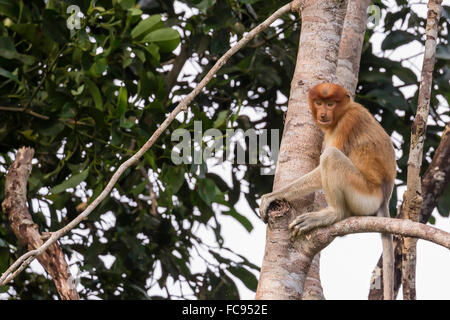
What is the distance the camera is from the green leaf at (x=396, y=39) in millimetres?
3660

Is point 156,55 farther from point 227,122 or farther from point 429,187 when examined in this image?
point 429,187

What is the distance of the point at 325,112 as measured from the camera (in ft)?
9.59

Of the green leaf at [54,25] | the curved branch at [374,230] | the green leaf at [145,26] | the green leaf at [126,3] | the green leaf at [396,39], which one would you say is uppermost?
the green leaf at [396,39]

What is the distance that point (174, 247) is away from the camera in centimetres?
411

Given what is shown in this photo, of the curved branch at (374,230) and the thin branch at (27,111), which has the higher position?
the thin branch at (27,111)

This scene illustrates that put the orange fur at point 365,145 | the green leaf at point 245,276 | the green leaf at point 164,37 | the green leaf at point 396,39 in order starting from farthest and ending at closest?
the green leaf at point 245,276 < the green leaf at point 396,39 < the green leaf at point 164,37 < the orange fur at point 365,145

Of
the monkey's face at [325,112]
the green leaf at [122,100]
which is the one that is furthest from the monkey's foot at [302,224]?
the green leaf at [122,100]

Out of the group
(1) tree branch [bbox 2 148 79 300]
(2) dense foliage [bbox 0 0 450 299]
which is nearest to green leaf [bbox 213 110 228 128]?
(2) dense foliage [bbox 0 0 450 299]

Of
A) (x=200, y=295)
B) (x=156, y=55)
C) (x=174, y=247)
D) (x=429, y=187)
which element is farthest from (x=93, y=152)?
(x=429, y=187)

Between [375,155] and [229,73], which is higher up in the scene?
[229,73]

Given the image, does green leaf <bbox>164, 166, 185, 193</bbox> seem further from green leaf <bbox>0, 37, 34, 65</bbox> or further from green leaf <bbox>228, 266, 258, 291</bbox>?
green leaf <bbox>0, 37, 34, 65</bbox>

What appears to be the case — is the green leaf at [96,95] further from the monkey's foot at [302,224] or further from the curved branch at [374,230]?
the curved branch at [374,230]

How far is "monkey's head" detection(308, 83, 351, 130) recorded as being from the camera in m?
2.50

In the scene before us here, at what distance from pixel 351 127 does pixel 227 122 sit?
652mm
